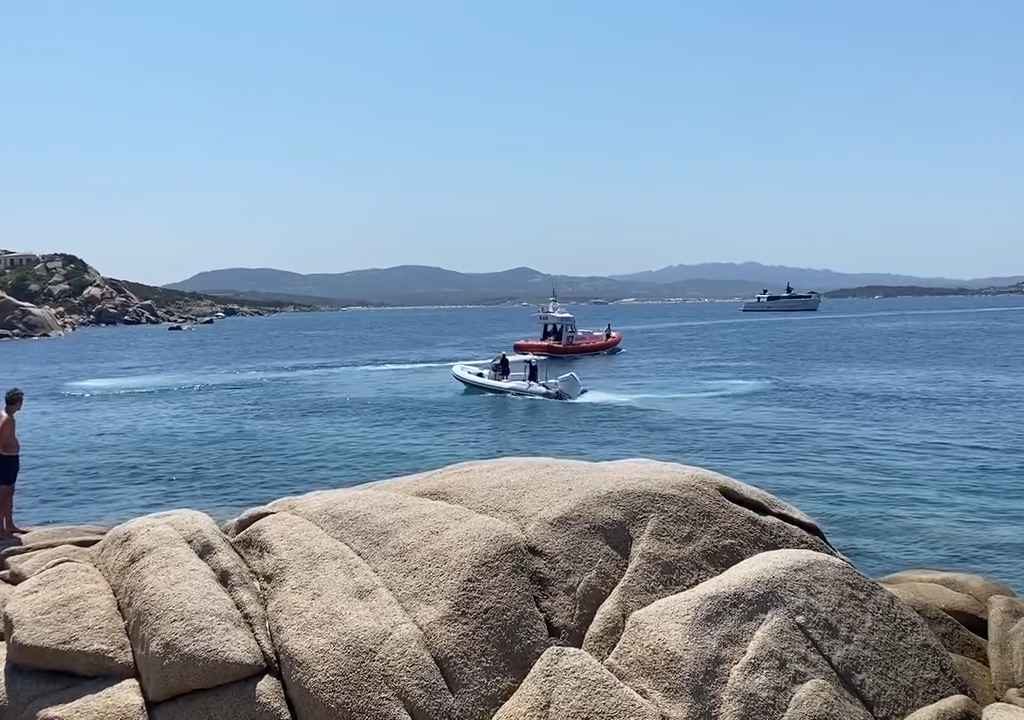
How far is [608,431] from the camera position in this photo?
4400cm

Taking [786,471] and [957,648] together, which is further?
[786,471]

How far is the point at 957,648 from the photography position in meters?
10.9

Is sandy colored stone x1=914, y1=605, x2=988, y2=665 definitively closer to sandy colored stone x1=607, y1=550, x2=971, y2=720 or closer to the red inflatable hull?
sandy colored stone x1=607, y1=550, x2=971, y2=720

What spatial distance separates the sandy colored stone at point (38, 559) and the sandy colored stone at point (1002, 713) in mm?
8669

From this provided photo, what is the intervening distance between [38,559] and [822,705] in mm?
8386

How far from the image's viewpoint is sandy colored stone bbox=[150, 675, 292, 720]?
27.0 ft

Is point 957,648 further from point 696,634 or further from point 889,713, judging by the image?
point 696,634

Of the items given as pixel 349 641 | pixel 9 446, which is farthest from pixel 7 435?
pixel 349 641

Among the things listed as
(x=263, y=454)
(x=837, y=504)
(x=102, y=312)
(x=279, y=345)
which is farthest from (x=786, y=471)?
→ (x=102, y=312)

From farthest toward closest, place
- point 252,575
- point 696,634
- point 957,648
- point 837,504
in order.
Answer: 1. point 837,504
2. point 957,648
3. point 252,575
4. point 696,634

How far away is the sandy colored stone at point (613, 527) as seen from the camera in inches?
365

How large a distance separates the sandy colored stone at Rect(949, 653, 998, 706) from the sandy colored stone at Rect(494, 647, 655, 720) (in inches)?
156

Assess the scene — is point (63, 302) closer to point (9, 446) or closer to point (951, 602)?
point (9, 446)

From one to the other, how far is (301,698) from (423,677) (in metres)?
1.00
